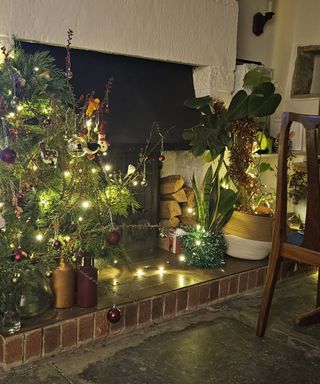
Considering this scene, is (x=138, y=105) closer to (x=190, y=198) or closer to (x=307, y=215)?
(x=190, y=198)

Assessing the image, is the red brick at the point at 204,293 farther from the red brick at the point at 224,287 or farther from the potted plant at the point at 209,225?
the potted plant at the point at 209,225

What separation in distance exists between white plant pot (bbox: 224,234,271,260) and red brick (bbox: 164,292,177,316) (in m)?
0.75

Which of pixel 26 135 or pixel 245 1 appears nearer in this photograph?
pixel 26 135

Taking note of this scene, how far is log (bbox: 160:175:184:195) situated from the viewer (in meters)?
3.32

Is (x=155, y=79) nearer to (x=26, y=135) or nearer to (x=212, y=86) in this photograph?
(x=212, y=86)

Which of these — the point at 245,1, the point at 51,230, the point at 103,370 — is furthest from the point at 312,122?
the point at 245,1

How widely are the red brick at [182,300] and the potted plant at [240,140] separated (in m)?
0.68

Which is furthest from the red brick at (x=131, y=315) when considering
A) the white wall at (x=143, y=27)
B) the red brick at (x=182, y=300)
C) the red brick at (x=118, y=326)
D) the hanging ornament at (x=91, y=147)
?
the white wall at (x=143, y=27)

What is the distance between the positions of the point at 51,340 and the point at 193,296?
0.87 m

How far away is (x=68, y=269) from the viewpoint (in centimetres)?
215

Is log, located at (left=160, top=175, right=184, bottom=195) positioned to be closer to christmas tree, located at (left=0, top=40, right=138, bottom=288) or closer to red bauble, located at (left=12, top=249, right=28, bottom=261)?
christmas tree, located at (left=0, top=40, right=138, bottom=288)

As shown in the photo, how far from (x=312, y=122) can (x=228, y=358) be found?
1113 millimetres

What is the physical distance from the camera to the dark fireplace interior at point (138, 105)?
8.95 feet

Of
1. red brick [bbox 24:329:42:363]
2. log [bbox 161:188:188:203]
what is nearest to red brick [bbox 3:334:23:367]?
red brick [bbox 24:329:42:363]
